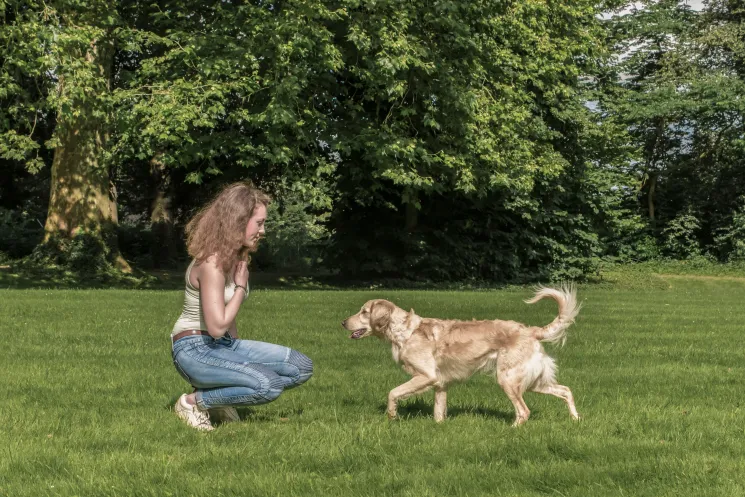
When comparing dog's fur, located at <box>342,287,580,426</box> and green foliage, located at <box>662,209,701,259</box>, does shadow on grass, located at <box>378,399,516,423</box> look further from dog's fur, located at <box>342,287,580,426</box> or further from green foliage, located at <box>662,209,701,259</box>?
green foliage, located at <box>662,209,701,259</box>

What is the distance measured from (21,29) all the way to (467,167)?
1254 centimetres

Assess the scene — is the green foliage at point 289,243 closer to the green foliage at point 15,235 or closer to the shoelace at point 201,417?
the green foliage at point 15,235

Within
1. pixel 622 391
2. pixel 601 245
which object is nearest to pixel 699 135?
pixel 601 245

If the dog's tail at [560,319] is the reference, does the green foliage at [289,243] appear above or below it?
below

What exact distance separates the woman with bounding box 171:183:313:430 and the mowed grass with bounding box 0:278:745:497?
31 centimetres

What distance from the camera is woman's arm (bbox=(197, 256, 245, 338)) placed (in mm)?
6297

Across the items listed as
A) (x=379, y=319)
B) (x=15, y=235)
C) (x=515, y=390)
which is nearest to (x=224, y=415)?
(x=379, y=319)

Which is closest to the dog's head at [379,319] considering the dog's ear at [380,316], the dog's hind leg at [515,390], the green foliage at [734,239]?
the dog's ear at [380,316]

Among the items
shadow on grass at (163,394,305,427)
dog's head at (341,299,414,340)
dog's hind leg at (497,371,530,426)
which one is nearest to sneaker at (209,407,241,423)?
shadow on grass at (163,394,305,427)

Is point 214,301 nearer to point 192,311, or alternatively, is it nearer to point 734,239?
point 192,311

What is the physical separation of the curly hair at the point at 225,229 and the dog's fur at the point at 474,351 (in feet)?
5.39

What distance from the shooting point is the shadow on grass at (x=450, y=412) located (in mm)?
7738

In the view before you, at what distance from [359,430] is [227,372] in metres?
1.08

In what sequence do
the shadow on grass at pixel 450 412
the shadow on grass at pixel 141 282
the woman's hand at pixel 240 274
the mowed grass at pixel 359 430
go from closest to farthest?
the mowed grass at pixel 359 430, the woman's hand at pixel 240 274, the shadow on grass at pixel 450 412, the shadow on grass at pixel 141 282
